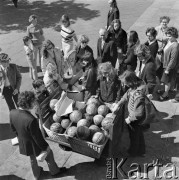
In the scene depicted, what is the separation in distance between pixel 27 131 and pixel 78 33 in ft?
27.9

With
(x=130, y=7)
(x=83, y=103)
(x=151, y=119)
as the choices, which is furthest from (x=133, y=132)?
(x=130, y=7)

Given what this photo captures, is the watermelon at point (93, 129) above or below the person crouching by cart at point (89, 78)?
below

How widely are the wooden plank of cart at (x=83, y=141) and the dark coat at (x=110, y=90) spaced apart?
0.47 meters

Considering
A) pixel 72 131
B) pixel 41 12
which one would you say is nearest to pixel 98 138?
pixel 72 131

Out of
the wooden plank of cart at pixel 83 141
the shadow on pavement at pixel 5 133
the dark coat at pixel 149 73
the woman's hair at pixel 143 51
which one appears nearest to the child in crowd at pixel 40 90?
the wooden plank of cart at pixel 83 141

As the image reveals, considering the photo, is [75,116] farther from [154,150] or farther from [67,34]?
[67,34]

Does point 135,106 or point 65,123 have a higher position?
point 135,106

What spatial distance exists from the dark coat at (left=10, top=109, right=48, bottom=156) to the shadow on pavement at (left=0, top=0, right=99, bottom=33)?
9.29m

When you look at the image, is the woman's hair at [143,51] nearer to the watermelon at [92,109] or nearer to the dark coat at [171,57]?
the dark coat at [171,57]

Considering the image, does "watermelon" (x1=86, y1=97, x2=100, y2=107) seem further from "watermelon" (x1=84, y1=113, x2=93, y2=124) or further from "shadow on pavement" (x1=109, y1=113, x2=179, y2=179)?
"shadow on pavement" (x1=109, y1=113, x2=179, y2=179)

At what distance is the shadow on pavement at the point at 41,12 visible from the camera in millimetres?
14477

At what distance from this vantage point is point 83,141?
5.57 meters

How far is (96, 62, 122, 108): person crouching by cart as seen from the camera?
6.42m

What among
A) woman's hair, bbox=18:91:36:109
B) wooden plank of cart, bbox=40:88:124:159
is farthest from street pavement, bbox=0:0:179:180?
woman's hair, bbox=18:91:36:109
